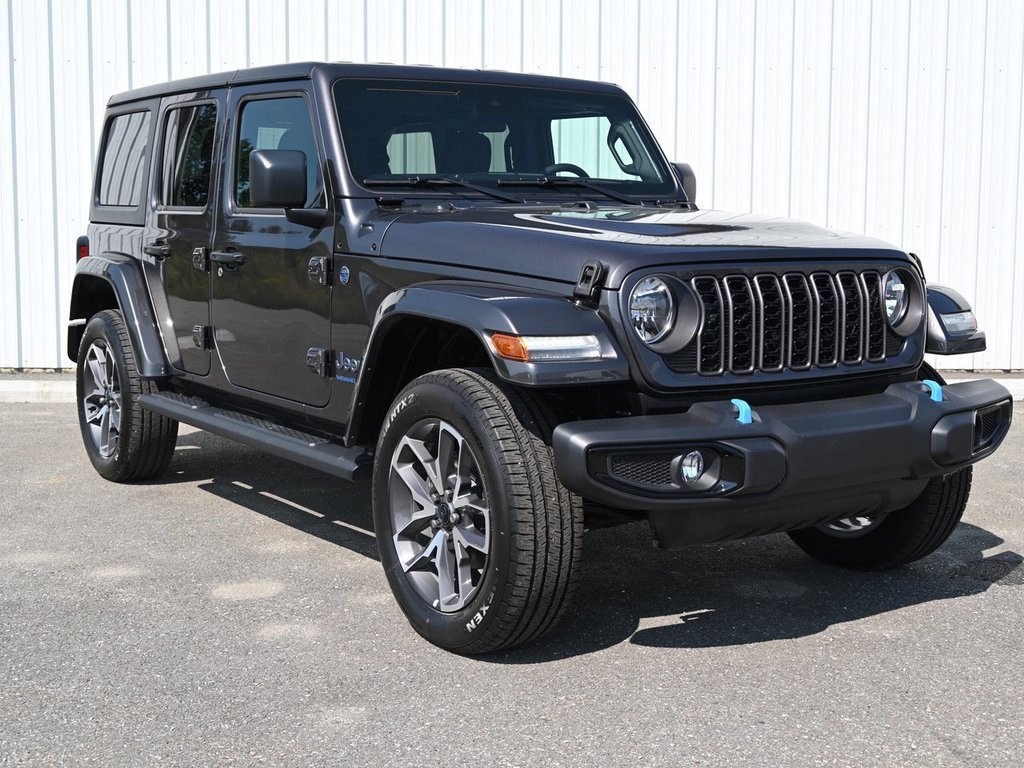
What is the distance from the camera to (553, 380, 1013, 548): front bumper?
3.42m

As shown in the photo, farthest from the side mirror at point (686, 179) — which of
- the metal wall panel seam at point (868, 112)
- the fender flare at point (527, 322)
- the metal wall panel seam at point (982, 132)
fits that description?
the metal wall panel seam at point (982, 132)

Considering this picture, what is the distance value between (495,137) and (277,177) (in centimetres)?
100

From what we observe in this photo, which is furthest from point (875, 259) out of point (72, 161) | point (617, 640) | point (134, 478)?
point (72, 161)

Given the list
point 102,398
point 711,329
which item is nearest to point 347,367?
point 711,329

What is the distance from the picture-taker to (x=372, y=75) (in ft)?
16.1

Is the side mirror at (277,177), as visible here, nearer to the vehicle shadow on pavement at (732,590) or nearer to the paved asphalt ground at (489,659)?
the paved asphalt ground at (489,659)

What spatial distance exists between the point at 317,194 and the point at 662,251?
64.4 inches

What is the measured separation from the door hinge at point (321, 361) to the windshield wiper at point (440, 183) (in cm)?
66

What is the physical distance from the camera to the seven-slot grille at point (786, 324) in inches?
146

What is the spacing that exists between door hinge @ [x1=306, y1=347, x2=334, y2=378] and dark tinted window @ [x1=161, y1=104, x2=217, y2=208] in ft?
3.80

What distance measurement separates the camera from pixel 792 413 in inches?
144

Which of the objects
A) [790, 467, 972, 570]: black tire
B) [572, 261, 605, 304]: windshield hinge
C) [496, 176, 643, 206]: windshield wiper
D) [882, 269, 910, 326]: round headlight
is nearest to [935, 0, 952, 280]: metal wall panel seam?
[496, 176, 643, 206]: windshield wiper

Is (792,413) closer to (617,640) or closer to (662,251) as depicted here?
(662,251)

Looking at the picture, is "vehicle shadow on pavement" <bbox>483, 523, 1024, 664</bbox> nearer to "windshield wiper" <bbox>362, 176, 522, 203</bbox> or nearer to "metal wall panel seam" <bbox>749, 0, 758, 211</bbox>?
"windshield wiper" <bbox>362, 176, 522, 203</bbox>
